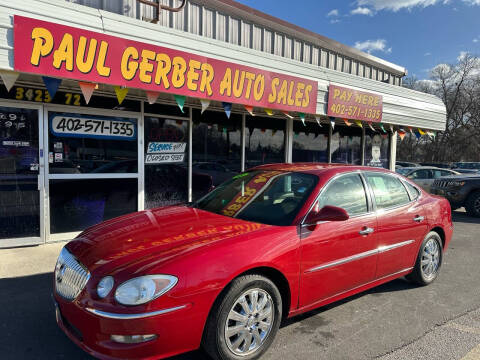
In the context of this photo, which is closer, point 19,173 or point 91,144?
point 19,173

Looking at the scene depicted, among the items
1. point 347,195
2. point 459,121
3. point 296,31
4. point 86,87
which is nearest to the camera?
point 347,195

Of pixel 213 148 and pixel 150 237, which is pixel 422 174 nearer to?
pixel 213 148

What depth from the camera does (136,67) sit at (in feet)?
15.7

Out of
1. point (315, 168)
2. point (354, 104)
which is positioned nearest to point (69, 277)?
point (315, 168)

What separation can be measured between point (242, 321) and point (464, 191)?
30.9 ft

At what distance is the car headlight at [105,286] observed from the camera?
2.19 m

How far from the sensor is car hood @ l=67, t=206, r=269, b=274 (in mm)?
2381

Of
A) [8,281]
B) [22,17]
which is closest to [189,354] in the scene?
[8,281]

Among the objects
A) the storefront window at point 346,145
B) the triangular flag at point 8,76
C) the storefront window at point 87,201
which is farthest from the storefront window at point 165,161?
the storefront window at point 346,145

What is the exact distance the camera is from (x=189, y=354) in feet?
8.67

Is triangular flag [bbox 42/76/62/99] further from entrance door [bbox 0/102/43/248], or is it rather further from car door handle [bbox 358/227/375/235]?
car door handle [bbox 358/227/375/235]

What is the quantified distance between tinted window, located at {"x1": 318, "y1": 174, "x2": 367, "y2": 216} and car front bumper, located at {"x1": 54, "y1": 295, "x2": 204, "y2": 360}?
62.9 inches

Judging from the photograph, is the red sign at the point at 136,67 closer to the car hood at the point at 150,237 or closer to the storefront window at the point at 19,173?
the storefront window at the point at 19,173

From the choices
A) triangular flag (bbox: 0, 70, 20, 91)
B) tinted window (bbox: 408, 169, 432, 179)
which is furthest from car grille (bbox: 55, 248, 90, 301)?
tinted window (bbox: 408, 169, 432, 179)
